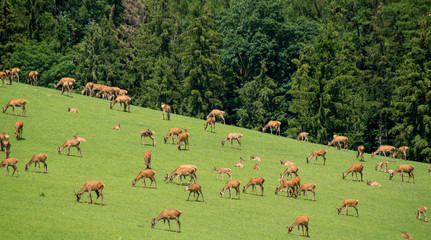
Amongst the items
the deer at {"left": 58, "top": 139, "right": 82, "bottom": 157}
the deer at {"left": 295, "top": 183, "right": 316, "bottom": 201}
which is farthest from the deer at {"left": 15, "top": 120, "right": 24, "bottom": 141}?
the deer at {"left": 295, "top": 183, "right": 316, "bottom": 201}

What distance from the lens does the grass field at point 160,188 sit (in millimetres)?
23750

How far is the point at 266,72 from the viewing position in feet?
293

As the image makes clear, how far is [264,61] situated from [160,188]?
5494 cm

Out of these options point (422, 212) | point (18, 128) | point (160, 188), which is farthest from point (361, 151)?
point (18, 128)

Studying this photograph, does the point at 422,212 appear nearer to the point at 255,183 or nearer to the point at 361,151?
the point at 255,183

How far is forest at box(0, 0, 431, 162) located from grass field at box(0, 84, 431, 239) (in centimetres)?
2072

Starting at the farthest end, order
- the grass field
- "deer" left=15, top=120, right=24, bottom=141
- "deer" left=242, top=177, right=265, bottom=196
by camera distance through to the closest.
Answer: "deer" left=15, top=120, right=24, bottom=141
"deer" left=242, top=177, right=265, bottom=196
the grass field

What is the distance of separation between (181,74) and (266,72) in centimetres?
1458

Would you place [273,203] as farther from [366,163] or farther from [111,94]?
Answer: [111,94]

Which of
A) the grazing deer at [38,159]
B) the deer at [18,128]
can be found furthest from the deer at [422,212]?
the deer at [18,128]

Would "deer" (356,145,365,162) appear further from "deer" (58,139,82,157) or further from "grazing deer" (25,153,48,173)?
"grazing deer" (25,153,48,173)

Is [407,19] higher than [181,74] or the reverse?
higher

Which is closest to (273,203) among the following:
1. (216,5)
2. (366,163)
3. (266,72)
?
(366,163)

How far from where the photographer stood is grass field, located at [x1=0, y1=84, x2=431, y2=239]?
2375cm
